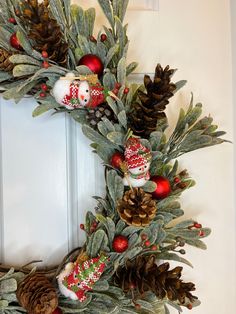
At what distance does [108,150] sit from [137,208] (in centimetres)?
13

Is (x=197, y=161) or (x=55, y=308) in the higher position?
(x=197, y=161)

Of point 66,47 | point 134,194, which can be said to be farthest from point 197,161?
point 66,47

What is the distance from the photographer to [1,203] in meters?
0.80

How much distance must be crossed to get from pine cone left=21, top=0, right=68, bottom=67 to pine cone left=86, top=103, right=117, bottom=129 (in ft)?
0.35

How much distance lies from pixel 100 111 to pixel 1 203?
0.27 metres

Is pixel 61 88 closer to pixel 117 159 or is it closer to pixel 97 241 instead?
pixel 117 159

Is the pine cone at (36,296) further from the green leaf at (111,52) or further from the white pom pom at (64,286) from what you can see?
the green leaf at (111,52)

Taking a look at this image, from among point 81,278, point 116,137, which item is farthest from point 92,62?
point 81,278

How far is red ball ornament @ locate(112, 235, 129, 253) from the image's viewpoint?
28.3 inches

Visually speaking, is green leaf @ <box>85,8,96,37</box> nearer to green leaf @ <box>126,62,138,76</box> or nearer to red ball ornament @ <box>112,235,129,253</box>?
green leaf @ <box>126,62,138,76</box>

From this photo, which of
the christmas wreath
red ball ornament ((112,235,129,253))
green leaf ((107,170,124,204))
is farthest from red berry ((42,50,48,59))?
red ball ornament ((112,235,129,253))

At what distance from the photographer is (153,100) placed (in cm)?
68

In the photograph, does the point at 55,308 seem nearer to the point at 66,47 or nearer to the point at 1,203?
the point at 1,203

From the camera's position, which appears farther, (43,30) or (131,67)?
(131,67)
